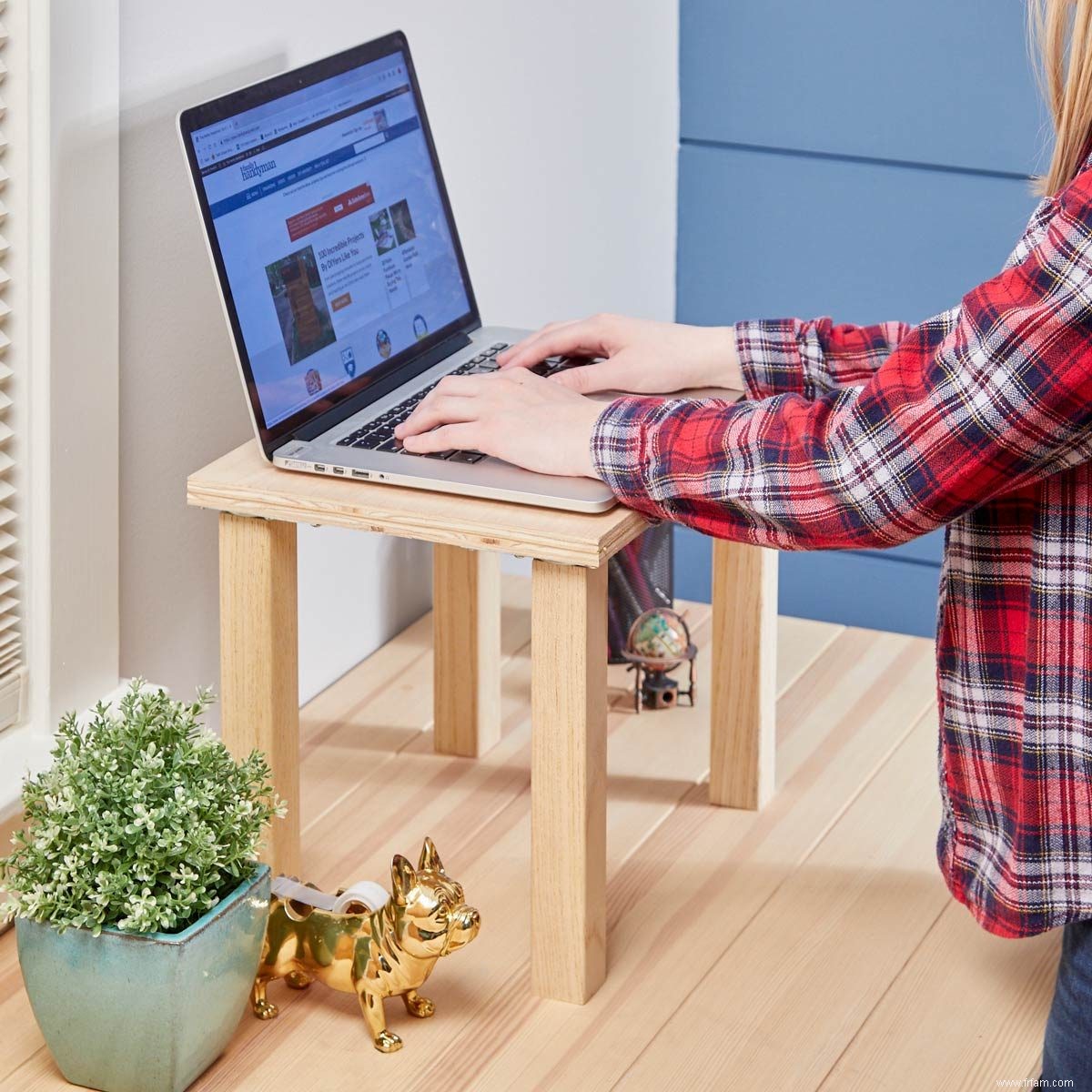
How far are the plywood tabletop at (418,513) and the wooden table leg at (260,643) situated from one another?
27 millimetres

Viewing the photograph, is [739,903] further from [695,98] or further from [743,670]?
[695,98]

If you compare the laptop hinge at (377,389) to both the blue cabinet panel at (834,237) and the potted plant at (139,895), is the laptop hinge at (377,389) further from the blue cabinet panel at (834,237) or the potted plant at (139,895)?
the blue cabinet panel at (834,237)

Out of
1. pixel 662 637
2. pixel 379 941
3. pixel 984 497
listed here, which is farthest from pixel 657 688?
pixel 984 497

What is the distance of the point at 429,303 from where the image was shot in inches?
55.4

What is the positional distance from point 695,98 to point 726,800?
100cm

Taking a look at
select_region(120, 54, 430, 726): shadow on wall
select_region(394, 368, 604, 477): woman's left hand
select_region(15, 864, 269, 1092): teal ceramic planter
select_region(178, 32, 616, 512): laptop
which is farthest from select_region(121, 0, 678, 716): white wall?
select_region(15, 864, 269, 1092): teal ceramic planter

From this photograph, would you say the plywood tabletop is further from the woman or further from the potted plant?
the potted plant

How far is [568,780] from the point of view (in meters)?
1.15

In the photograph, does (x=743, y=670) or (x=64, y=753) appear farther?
(x=743, y=670)

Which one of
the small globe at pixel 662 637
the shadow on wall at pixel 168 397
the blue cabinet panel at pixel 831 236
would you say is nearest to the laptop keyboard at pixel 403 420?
the shadow on wall at pixel 168 397

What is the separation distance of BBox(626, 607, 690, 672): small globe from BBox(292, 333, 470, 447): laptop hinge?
333 mm

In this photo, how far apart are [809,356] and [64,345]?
0.55m

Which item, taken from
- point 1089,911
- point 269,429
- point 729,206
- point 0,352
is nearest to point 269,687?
point 269,429

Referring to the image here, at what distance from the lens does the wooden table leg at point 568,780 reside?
1.12m
